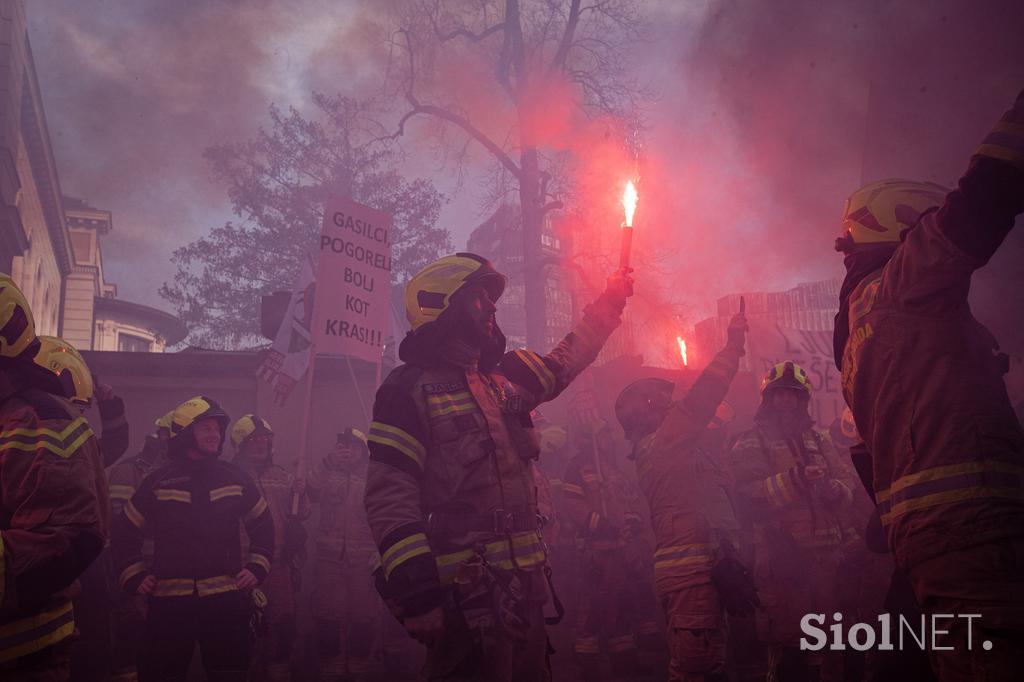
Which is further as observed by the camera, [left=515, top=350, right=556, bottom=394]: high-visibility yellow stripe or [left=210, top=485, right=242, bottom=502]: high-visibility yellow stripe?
[left=210, top=485, right=242, bottom=502]: high-visibility yellow stripe

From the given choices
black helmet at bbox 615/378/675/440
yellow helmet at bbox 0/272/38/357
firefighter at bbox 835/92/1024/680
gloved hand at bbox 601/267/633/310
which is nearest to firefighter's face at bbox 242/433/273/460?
black helmet at bbox 615/378/675/440

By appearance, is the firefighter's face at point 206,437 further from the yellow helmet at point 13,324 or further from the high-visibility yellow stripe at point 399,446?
the high-visibility yellow stripe at point 399,446

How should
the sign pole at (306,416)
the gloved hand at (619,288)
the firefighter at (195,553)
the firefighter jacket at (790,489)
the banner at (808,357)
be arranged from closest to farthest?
1. the gloved hand at (619,288)
2. the firefighter at (195,553)
3. the firefighter jacket at (790,489)
4. the sign pole at (306,416)
5. the banner at (808,357)

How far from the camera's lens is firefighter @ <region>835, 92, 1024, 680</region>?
95.7 inches

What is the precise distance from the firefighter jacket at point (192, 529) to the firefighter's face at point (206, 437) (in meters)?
0.11

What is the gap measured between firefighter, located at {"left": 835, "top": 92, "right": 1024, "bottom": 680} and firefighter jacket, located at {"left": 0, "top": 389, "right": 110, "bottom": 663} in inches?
131

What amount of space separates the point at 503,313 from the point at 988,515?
125ft

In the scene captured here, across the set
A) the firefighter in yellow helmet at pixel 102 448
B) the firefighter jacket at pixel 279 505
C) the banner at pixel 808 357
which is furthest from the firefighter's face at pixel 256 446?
the banner at pixel 808 357

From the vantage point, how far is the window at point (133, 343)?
38234 millimetres

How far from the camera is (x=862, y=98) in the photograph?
1359 cm

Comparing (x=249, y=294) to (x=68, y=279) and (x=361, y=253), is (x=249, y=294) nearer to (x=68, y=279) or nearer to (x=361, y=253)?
(x=68, y=279)

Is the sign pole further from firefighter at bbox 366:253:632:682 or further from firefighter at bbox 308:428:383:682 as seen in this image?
firefighter at bbox 366:253:632:682

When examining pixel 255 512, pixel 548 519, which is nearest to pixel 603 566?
pixel 548 519

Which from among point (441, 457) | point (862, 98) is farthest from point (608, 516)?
point (862, 98)
